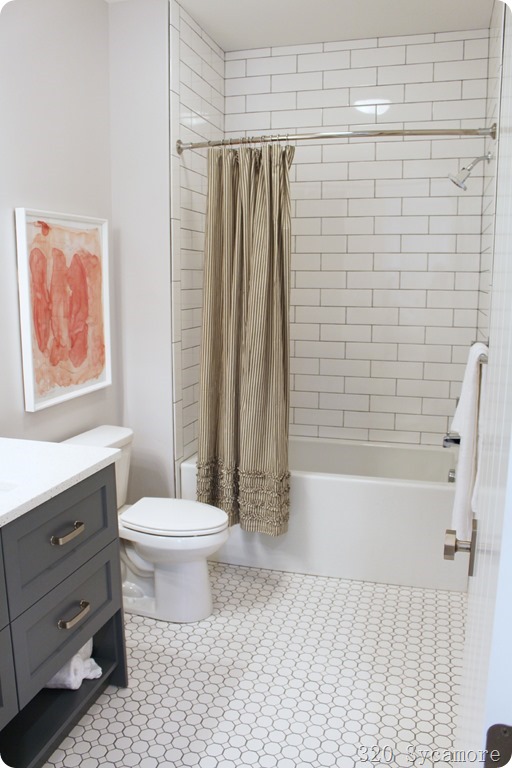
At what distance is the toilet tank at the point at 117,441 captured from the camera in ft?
9.25

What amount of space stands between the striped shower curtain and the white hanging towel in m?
0.90

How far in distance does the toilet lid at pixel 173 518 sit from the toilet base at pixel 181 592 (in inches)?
7.5

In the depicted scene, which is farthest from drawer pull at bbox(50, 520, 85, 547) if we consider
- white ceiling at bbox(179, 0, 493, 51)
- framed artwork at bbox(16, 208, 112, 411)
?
white ceiling at bbox(179, 0, 493, 51)

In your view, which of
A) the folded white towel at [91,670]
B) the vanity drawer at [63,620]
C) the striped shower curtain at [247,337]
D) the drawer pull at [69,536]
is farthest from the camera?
the striped shower curtain at [247,337]

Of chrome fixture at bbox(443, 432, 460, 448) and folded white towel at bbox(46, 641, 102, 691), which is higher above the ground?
chrome fixture at bbox(443, 432, 460, 448)

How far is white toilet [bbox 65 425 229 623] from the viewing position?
2664 millimetres

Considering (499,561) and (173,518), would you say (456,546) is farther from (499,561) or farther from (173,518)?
(173,518)

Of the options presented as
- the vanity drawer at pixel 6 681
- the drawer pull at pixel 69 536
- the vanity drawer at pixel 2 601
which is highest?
the drawer pull at pixel 69 536

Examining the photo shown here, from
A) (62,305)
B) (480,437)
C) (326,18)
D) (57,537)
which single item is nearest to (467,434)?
(480,437)

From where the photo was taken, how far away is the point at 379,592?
3.06 metres

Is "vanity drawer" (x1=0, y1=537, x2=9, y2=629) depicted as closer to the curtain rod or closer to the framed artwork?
the framed artwork

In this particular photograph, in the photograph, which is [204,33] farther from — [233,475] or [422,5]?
[233,475]

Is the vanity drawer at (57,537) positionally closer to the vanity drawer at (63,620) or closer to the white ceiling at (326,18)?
the vanity drawer at (63,620)

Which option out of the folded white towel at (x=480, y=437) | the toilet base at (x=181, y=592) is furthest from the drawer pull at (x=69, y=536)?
the folded white towel at (x=480, y=437)
